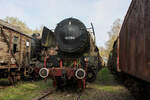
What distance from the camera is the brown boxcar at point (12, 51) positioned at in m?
8.12

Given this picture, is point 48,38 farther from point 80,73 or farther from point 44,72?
point 80,73

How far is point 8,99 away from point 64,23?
4.07 metres

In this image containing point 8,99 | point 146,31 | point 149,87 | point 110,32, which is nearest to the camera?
point 146,31

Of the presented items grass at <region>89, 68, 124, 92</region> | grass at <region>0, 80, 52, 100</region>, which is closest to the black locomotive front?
grass at <region>0, 80, 52, 100</region>

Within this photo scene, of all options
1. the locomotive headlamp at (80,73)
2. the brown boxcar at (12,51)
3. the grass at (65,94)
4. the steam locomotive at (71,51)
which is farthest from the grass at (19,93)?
the locomotive headlamp at (80,73)

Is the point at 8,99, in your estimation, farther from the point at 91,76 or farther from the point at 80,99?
the point at 91,76

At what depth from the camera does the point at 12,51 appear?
8891 millimetres

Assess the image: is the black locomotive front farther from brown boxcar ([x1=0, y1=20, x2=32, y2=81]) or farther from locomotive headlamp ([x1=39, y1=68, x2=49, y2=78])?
brown boxcar ([x1=0, y1=20, x2=32, y2=81])

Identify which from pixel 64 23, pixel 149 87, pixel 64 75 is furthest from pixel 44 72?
pixel 149 87

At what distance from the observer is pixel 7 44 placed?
8.44m

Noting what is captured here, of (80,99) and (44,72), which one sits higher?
(44,72)

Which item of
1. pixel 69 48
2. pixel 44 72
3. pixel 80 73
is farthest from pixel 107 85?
pixel 44 72

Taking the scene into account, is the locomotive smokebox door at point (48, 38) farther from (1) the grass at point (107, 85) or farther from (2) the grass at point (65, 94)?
(1) the grass at point (107, 85)

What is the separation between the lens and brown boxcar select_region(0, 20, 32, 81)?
8.12 m
